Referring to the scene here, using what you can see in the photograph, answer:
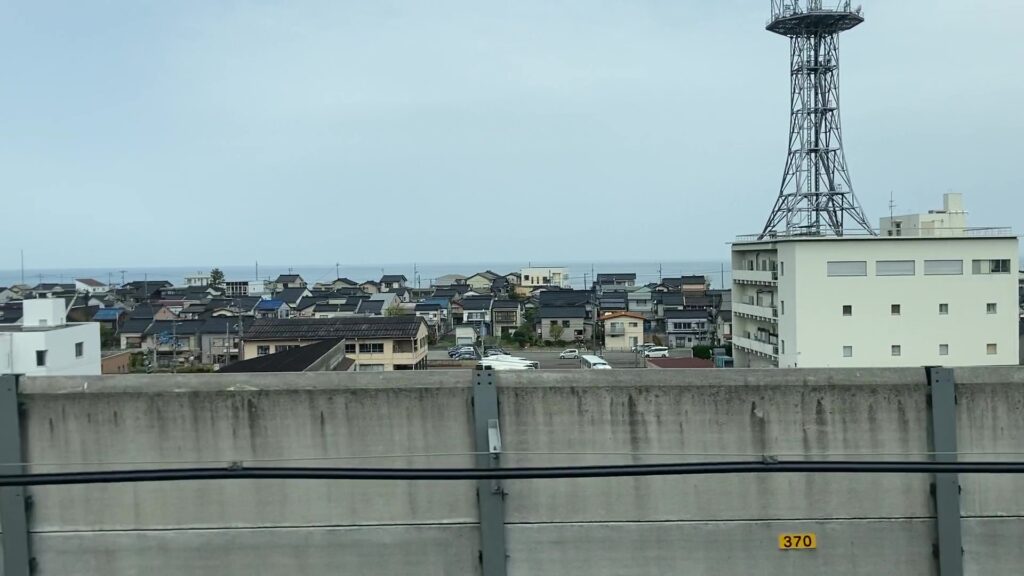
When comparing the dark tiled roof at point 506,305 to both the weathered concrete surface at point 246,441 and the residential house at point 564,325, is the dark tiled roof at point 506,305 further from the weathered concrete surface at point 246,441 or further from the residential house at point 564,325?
the weathered concrete surface at point 246,441

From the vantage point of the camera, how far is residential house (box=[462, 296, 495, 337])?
31.4 metres

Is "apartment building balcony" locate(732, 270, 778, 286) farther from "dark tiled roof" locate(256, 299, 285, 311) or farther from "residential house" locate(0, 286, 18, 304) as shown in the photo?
"residential house" locate(0, 286, 18, 304)

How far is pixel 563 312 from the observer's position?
28.9 metres

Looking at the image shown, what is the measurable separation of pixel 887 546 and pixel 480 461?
5.13 feet

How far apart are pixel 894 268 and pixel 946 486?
1276 centimetres

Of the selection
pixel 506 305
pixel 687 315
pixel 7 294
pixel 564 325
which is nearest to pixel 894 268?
pixel 687 315

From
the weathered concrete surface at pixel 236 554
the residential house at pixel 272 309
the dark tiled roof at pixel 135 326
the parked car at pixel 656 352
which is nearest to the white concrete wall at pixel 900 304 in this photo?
the parked car at pixel 656 352

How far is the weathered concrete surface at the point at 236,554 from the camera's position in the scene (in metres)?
2.78

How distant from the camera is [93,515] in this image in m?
2.80

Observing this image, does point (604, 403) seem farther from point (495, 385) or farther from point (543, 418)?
point (495, 385)

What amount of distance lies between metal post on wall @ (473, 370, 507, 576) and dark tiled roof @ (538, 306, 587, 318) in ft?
85.3

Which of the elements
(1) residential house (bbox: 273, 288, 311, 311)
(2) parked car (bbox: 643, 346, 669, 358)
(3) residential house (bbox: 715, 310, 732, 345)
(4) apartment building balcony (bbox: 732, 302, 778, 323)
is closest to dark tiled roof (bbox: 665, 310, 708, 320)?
(3) residential house (bbox: 715, 310, 732, 345)

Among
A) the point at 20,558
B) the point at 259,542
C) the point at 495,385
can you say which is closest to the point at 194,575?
the point at 259,542

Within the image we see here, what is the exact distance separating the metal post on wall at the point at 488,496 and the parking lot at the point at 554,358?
17010mm
